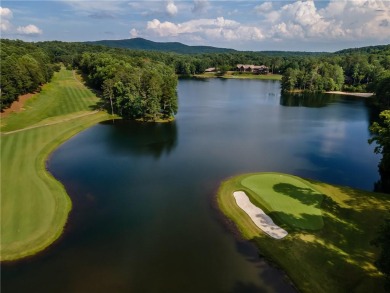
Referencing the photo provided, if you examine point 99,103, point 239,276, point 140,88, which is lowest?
point 239,276

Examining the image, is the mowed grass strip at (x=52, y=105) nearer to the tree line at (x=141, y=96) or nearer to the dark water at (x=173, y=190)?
the tree line at (x=141, y=96)

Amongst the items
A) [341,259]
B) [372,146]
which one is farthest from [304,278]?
[372,146]

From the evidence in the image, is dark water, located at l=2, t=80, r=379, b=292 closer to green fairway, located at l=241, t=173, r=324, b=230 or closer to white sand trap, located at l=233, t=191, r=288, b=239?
white sand trap, located at l=233, t=191, r=288, b=239

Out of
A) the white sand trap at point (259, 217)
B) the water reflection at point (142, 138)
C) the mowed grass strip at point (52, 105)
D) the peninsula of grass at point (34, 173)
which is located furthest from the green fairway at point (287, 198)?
the mowed grass strip at point (52, 105)

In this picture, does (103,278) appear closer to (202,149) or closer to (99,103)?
(202,149)

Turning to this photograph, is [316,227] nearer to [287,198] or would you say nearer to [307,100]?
[287,198]
